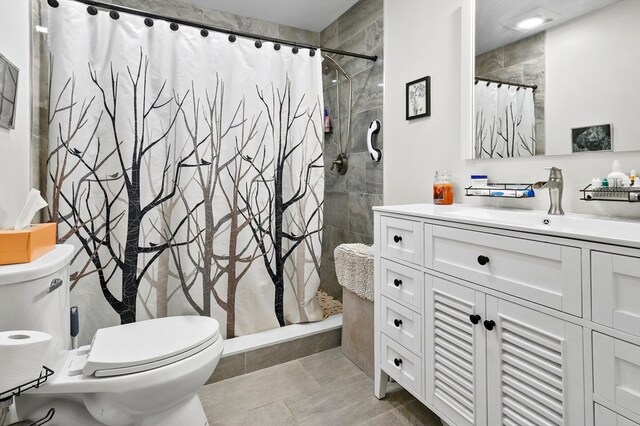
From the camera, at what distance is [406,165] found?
213 cm

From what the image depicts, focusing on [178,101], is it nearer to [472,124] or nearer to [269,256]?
[269,256]

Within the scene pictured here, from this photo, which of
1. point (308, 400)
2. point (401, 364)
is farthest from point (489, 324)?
point (308, 400)

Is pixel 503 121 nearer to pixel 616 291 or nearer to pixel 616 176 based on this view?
pixel 616 176

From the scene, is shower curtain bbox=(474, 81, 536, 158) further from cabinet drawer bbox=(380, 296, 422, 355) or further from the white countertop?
cabinet drawer bbox=(380, 296, 422, 355)

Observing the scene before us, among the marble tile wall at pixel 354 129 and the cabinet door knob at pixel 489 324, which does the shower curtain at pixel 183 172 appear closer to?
the marble tile wall at pixel 354 129

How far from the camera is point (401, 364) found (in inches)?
61.0

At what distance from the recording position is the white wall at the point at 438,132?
1.29 m

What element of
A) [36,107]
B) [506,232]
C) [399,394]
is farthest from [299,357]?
[36,107]

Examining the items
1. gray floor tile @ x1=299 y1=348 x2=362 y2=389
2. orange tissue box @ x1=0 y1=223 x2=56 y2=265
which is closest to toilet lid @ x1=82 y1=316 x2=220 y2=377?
orange tissue box @ x1=0 y1=223 x2=56 y2=265

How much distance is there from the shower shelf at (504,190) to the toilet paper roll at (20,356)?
1.66 metres

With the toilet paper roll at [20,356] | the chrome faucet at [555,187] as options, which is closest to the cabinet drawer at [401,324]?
the chrome faucet at [555,187]

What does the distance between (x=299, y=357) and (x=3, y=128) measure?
182 cm

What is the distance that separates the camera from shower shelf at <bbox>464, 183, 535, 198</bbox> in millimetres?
1384

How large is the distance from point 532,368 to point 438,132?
4.15ft
